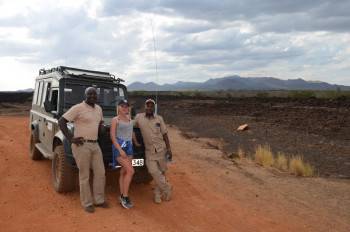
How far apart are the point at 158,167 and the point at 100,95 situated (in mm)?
2206

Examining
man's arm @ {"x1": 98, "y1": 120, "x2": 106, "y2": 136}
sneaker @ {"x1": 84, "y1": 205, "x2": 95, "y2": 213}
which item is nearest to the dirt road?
sneaker @ {"x1": 84, "y1": 205, "x2": 95, "y2": 213}

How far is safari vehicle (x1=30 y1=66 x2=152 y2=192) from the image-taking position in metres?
7.83

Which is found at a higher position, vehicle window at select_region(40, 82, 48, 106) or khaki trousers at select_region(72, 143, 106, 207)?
vehicle window at select_region(40, 82, 48, 106)

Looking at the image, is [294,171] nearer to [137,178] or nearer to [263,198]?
[263,198]

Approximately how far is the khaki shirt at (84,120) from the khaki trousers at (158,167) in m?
1.14

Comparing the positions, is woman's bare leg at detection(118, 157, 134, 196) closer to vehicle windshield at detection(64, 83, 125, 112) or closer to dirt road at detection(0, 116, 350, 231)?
dirt road at detection(0, 116, 350, 231)

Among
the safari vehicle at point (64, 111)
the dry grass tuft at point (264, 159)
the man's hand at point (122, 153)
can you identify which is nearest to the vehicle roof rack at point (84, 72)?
the safari vehicle at point (64, 111)

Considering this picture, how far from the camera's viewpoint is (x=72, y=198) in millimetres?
7848

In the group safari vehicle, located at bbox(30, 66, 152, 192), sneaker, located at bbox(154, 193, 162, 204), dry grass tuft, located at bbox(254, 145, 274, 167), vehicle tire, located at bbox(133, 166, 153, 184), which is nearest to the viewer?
safari vehicle, located at bbox(30, 66, 152, 192)

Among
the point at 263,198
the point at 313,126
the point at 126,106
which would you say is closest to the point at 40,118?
the point at 126,106

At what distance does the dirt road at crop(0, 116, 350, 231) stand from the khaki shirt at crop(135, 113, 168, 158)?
97cm

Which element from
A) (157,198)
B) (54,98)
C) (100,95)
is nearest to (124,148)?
(157,198)

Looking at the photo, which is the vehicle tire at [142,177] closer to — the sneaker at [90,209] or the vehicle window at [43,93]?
the sneaker at [90,209]

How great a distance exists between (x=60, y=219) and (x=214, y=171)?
5293mm
